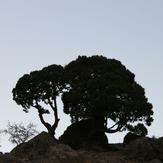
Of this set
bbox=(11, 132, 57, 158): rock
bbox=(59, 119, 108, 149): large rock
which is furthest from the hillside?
bbox=(59, 119, 108, 149): large rock

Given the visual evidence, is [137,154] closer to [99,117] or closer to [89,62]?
[99,117]

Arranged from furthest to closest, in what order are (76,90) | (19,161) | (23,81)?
(23,81) → (76,90) → (19,161)

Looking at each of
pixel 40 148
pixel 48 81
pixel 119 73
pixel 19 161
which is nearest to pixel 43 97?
pixel 48 81

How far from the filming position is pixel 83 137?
2443 inches

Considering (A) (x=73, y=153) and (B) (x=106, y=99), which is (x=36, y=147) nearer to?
(A) (x=73, y=153)

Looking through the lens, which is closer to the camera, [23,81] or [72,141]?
[72,141]

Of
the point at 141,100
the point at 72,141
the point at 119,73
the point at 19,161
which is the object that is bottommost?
the point at 19,161

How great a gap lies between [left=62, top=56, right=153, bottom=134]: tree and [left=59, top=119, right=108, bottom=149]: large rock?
90 cm

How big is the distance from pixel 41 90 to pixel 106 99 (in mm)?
10334

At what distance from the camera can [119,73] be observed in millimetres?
64125

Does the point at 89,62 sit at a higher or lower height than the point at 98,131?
higher

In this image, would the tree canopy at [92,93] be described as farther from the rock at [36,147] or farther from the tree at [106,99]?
the rock at [36,147]

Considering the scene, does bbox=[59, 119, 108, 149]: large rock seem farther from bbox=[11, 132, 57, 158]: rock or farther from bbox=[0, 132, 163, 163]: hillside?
bbox=[11, 132, 57, 158]: rock

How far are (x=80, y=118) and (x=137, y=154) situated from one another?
1143 cm
